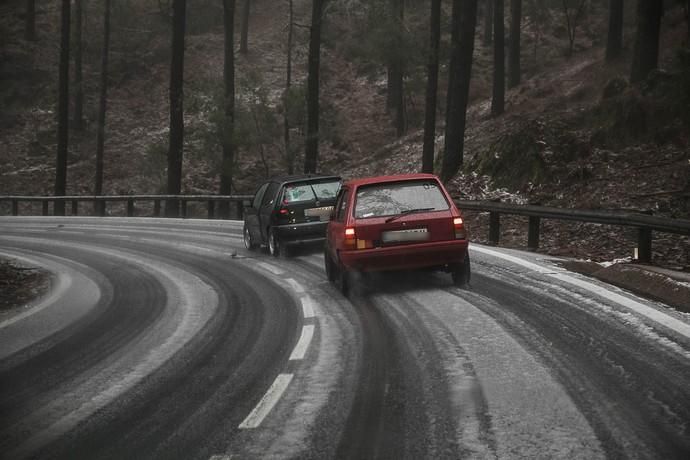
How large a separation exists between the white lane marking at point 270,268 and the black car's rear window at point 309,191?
1.53 m

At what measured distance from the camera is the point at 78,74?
45.0 m

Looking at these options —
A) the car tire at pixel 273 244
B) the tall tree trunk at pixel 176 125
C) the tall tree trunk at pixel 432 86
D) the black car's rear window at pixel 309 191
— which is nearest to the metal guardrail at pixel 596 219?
the black car's rear window at pixel 309 191

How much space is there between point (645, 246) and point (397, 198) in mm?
3862

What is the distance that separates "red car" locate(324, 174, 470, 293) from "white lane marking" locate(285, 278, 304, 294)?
104 cm

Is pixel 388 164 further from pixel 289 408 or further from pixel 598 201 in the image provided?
pixel 289 408

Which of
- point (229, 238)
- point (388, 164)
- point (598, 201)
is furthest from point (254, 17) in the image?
point (598, 201)

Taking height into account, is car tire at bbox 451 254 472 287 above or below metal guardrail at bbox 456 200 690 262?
below

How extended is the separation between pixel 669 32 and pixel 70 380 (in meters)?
28.2

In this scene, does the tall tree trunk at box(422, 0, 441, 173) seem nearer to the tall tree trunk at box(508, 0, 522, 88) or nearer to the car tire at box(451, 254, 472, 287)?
the tall tree trunk at box(508, 0, 522, 88)

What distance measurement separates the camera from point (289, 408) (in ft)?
19.1

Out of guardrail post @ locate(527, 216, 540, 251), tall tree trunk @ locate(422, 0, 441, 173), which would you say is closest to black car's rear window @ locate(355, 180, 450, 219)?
guardrail post @ locate(527, 216, 540, 251)

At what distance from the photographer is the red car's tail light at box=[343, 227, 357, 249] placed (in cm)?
1071

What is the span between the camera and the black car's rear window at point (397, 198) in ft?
35.7

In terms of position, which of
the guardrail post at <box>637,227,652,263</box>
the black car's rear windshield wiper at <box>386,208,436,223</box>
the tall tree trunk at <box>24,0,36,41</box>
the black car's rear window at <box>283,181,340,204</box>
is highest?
the tall tree trunk at <box>24,0,36,41</box>
